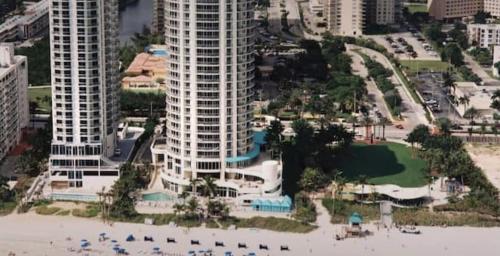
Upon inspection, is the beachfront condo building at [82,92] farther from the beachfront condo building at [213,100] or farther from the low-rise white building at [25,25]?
the low-rise white building at [25,25]

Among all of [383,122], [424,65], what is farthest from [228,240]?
[424,65]

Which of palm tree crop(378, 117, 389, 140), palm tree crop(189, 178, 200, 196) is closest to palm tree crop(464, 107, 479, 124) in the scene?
palm tree crop(378, 117, 389, 140)

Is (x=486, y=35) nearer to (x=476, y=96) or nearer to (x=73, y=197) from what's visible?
(x=476, y=96)

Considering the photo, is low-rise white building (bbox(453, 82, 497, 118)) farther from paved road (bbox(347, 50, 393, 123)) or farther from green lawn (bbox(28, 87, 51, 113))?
green lawn (bbox(28, 87, 51, 113))

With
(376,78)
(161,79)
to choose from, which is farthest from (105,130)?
(376,78)

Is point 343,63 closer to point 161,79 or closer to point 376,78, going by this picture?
point 376,78

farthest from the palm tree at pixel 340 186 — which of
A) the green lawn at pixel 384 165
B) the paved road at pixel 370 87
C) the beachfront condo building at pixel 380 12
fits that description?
the beachfront condo building at pixel 380 12
